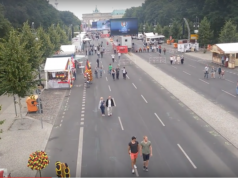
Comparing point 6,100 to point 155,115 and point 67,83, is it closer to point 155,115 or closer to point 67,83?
point 67,83

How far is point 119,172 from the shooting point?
11586mm

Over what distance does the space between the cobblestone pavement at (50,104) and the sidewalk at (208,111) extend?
9.37 meters

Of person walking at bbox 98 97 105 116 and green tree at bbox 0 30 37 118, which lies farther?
person walking at bbox 98 97 105 116

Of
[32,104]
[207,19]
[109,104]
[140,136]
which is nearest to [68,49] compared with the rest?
[32,104]

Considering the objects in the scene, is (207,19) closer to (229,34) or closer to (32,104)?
(229,34)

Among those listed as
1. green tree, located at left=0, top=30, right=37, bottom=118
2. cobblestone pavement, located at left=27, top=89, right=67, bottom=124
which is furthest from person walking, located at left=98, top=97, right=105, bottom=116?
green tree, located at left=0, top=30, right=37, bottom=118

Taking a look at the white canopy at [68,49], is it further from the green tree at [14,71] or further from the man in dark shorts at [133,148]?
the man in dark shorts at [133,148]

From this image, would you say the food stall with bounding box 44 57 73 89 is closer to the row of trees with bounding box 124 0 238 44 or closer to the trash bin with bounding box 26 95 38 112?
the trash bin with bounding box 26 95 38 112

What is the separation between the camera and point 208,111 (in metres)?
18.9

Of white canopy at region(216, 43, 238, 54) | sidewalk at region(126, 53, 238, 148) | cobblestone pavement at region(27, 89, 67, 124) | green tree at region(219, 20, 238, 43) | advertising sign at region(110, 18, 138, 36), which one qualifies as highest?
advertising sign at region(110, 18, 138, 36)

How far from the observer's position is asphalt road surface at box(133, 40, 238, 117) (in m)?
21.3

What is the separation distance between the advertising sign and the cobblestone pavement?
45.9 metres

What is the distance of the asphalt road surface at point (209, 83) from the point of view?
837 inches

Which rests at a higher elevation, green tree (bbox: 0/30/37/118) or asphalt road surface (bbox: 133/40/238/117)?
green tree (bbox: 0/30/37/118)
